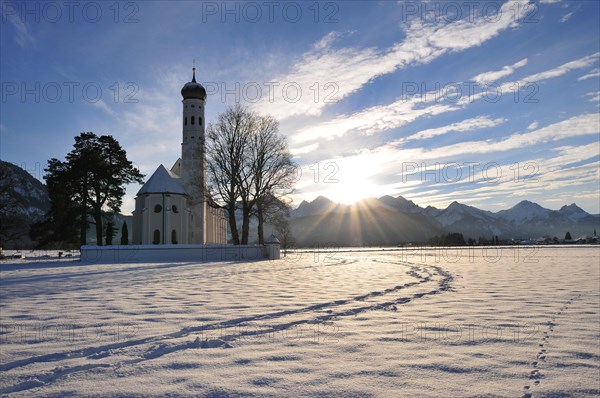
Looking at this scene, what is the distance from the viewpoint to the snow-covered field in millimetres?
3984

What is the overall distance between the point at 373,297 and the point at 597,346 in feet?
16.0

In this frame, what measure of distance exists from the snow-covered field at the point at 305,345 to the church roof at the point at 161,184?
116 feet

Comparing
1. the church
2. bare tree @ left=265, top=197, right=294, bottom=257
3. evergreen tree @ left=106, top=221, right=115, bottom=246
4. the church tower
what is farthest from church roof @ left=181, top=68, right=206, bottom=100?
bare tree @ left=265, top=197, right=294, bottom=257

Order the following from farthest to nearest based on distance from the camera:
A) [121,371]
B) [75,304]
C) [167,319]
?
[75,304] < [167,319] < [121,371]

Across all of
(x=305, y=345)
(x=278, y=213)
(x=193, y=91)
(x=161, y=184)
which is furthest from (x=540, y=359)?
(x=193, y=91)

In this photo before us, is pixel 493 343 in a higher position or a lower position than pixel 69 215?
lower

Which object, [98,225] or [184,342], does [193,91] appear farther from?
[184,342]

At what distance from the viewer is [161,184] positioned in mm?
44625

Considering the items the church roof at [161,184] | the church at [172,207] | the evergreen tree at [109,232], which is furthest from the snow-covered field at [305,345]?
the church roof at [161,184]

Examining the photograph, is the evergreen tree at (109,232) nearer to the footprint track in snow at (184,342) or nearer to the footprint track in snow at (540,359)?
the footprint track in snow at (184,342)

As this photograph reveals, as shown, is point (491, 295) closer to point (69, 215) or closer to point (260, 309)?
point (260, 309)

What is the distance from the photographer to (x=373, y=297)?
31.9ft

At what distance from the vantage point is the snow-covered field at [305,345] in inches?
157

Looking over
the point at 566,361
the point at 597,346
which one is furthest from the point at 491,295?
the point at 566,361
